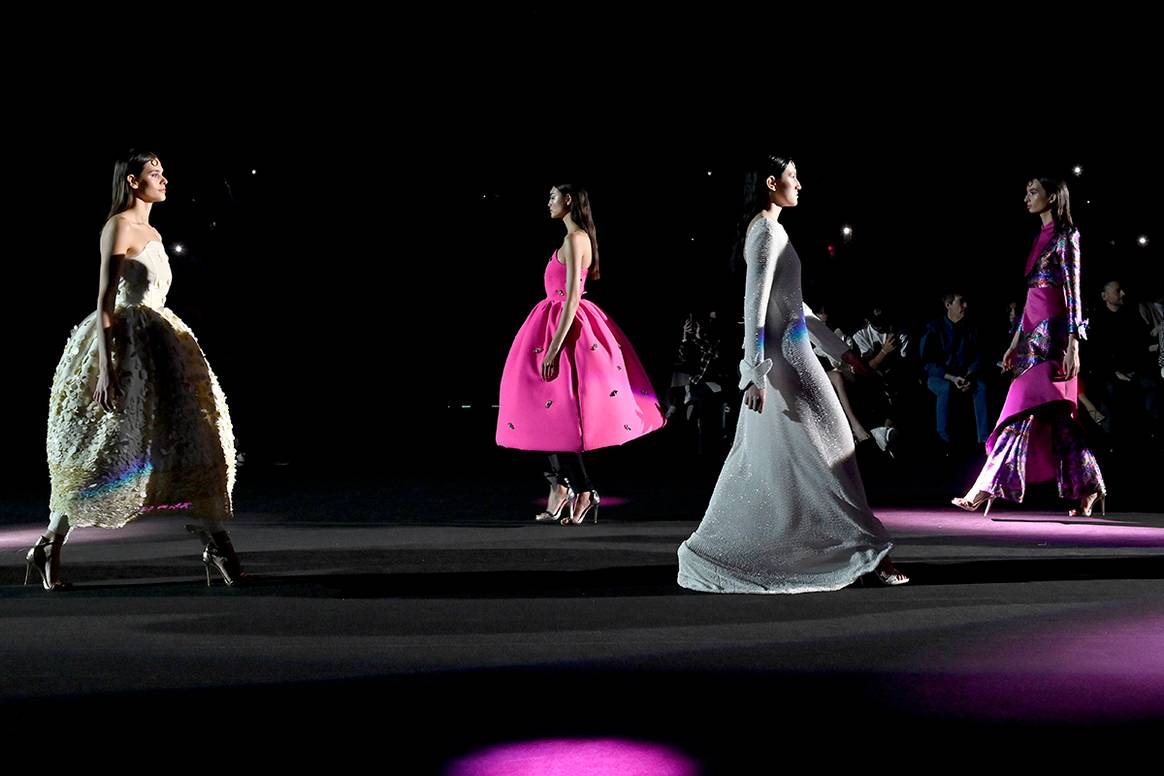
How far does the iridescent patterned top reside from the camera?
28.5ft

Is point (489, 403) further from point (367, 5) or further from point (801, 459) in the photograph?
point (801, 459)

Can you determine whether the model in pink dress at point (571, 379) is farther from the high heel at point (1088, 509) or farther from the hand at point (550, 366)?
the high heel at point (1088, 509)

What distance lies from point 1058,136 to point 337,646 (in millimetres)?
19663

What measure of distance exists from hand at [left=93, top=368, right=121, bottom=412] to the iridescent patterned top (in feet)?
17.1

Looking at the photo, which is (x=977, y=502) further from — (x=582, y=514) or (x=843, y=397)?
(x=843, y=397)

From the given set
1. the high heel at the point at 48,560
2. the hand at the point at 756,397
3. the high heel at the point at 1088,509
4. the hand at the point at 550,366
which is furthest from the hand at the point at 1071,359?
the high heel at the point at 48,560

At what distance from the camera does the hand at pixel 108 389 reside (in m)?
6.16

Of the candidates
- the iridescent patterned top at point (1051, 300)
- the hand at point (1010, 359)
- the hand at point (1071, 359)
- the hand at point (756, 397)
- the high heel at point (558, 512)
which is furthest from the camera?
the high heel at point (558, 512)

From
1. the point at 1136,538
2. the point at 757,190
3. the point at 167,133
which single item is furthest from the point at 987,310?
the point at 757,190

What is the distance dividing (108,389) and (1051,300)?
5.30 metres

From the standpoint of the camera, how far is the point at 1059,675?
4.45m

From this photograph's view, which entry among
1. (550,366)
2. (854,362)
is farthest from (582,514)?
(854,362)

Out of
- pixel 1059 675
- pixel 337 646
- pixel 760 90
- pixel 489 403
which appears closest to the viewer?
pixel 1059 675

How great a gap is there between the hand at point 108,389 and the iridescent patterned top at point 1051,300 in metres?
5.20
